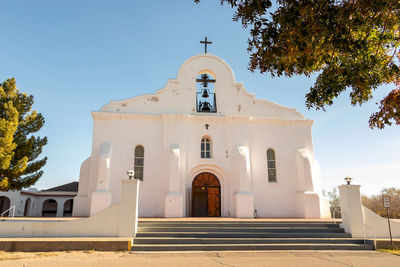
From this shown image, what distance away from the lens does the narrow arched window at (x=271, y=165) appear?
18.1 m

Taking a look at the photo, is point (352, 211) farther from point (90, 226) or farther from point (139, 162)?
point (139, 162)

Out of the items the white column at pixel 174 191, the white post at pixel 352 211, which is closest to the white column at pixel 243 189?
the white column at pixel 174 191

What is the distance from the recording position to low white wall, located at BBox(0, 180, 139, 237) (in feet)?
34.6

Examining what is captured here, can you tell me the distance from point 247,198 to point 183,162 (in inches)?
167

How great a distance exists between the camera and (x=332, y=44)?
A: 20.0 feet

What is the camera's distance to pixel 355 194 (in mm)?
11664

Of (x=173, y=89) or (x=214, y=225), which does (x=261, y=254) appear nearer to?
(x=214, y=225)

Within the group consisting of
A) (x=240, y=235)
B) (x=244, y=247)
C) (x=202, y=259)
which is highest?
(x=240, y=235)

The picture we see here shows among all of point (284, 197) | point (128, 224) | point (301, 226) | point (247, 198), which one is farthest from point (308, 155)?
point (128, 224)

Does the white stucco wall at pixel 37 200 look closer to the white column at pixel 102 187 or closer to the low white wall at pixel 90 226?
the white column at pixel 102 187

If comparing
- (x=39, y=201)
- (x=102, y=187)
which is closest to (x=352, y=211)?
(x=102, y=187)

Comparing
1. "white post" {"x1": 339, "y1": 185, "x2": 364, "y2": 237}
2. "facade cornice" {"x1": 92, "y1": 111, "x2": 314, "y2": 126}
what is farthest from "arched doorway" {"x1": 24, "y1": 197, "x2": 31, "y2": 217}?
"white post" {"x1": 339, "y1": 185, "x2": 364, "y2": 237}

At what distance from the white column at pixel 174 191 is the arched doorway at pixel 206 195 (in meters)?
1.55

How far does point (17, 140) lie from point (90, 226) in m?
9.83
